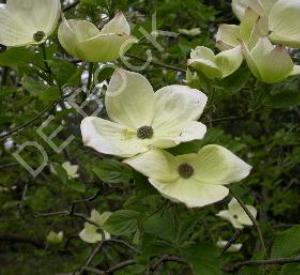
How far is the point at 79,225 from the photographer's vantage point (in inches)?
131

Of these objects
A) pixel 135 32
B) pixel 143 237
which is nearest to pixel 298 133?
pixel 135 32

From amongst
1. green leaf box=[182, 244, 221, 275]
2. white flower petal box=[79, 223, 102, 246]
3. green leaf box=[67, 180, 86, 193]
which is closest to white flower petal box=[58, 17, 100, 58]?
green leaf box=[182, 244, 221, 275]

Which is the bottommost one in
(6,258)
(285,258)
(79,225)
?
(6,258)

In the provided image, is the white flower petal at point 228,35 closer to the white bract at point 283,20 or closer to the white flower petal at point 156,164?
the white bract at point 283,20

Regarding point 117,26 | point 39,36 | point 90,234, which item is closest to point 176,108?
point 117,26

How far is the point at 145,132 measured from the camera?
0.80 meters

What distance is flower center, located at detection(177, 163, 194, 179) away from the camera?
2.41ft

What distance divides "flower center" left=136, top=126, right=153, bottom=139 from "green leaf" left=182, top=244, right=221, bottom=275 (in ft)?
0.57

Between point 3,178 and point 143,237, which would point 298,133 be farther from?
point 143,237

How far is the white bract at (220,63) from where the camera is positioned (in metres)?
0.81

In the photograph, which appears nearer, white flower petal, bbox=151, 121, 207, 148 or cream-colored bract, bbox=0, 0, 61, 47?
white flower petal, bbox=151, 121, 207, 148

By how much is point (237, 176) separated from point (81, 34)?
0.30m

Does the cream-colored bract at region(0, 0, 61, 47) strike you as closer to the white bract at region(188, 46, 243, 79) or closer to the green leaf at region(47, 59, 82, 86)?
the green leaf at region(47, 59, 82, 86)

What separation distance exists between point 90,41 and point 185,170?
8.8 inches
